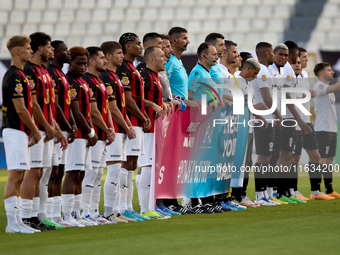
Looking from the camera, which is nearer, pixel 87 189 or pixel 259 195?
pixel 87 189

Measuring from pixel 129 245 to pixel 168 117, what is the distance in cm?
294

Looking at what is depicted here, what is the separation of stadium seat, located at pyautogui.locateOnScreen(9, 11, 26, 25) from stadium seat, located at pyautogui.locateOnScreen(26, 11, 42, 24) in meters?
0.19

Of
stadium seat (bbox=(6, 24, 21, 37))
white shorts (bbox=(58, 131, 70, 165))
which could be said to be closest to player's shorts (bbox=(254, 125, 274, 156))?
white shorts (bbox=(58, 131, 70, 165))

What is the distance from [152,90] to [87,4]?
16814mm

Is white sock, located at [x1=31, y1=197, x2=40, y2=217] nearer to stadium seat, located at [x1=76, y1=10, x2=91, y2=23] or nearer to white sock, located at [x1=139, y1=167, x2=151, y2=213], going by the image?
white sock, located at [x1=139, y1=167, x2=151, y2=213]

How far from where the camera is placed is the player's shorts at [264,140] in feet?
31.4

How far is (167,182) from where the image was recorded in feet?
25.8

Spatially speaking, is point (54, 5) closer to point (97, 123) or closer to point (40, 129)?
point (97, 123)

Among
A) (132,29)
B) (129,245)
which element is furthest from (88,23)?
(129,245)

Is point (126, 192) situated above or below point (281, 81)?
below

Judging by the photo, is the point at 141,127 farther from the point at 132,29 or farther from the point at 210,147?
the point at 132,29

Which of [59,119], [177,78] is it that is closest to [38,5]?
[177,78]

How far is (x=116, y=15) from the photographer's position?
2306 cm

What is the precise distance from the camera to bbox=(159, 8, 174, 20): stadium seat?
22.5 m
